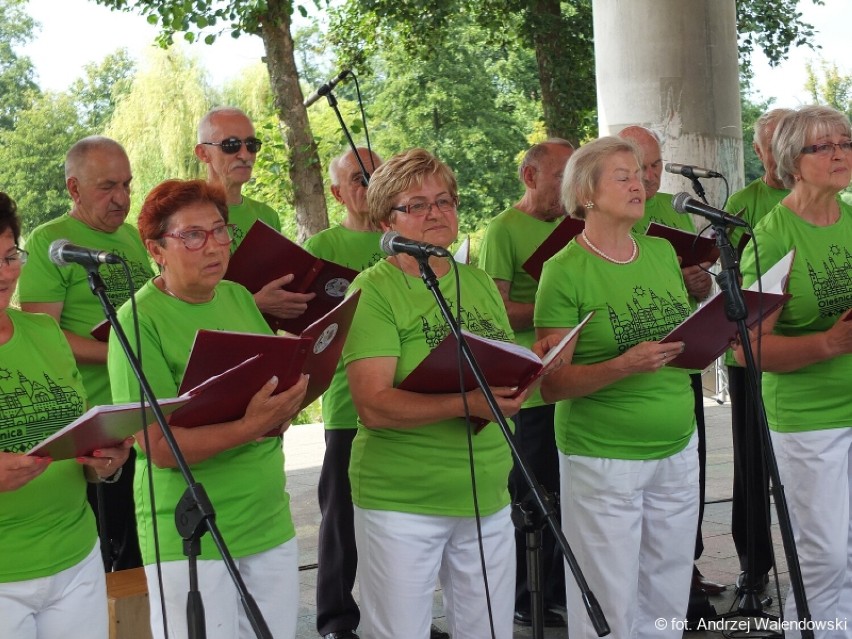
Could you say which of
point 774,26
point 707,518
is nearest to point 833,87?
point 774,26

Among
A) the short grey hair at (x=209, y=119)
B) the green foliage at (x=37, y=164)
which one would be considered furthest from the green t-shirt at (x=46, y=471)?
the green foliage at (x=37, y=164)

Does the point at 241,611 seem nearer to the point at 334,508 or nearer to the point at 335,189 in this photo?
the point at 334,508

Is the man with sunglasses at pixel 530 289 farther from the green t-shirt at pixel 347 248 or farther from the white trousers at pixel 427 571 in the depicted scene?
the white trousers at pixel 427 571

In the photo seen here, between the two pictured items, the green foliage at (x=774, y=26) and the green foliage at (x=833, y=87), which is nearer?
the green foliage at (x=774, y=26)

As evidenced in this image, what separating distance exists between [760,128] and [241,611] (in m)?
3.32

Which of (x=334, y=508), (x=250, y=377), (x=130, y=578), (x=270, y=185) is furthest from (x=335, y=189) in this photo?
(x=270, y=185)

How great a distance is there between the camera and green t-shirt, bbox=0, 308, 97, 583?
266 cm

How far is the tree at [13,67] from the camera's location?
32.5m

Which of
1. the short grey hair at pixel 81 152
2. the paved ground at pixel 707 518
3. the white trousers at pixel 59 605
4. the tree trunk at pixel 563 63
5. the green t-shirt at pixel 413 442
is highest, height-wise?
the tree trunk at pixel 563 63

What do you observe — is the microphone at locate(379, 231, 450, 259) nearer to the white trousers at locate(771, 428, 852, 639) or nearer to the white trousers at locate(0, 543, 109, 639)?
the white trousers at locate(0, 543, 109, 639)

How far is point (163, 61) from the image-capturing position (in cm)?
2377

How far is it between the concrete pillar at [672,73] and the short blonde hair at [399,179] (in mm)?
4498

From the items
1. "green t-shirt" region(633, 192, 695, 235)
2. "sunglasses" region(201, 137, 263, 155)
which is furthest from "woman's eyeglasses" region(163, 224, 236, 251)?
"green t-shirt" region(633, 192, 695, 235)

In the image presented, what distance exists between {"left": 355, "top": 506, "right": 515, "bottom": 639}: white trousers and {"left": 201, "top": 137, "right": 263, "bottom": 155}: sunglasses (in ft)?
6.45
